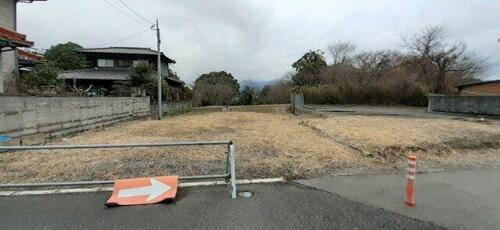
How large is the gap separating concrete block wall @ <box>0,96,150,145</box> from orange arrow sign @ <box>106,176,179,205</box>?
4.60 meters

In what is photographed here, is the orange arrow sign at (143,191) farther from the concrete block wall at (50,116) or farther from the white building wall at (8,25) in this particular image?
the white building wall at (8,25)

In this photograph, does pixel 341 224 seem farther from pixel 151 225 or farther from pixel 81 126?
pixel 81 126

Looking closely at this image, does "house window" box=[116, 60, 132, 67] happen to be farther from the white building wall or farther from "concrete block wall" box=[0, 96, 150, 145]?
"concrete block wall" box=[0, 96, 150, 145]

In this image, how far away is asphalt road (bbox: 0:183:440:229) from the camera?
3.19m

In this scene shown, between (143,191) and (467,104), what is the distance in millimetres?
19282

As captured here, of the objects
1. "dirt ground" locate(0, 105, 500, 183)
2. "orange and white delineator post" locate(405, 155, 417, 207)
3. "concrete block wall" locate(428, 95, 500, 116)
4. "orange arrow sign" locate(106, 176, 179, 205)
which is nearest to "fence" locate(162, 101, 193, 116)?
"dirt ground" locate(0, 105, 500, 183)

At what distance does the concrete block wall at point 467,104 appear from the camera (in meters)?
15.8

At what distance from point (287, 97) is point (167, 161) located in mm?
30484

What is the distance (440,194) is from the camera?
13.6ft

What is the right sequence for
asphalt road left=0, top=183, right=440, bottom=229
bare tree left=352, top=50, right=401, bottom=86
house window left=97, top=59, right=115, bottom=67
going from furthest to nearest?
1. bare tree left=352, top=50, right=401, bottom=86
2. house window left=97, top=59, right=115, bottom=67
3. asphalt road left=0, top=183, right=440, bottom=229

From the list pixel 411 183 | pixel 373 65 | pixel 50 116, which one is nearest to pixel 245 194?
pixel 411 183

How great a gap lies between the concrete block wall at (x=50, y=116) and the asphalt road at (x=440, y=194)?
670cm

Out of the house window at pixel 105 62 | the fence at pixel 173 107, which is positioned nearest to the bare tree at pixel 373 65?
the fence at pixel 173 107

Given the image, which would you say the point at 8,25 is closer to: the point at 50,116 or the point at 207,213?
the point at 50,116
